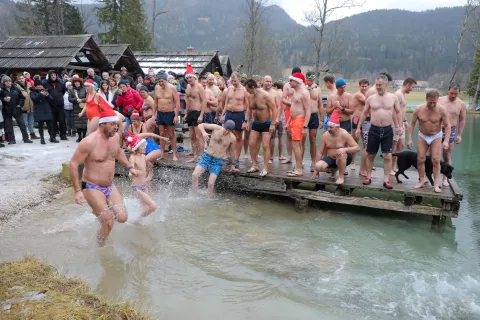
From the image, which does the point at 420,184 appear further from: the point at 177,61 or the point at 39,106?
the point at 177,61

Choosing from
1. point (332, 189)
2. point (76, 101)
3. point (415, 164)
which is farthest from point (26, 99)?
point (415, 164)

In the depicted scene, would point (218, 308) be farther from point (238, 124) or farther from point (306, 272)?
point (238, 124)

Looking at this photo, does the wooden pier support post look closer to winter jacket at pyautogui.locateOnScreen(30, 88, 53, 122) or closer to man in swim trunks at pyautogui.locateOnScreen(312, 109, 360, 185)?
man in swim trunks at pyautogui.locateOnScreen(312, 109, 360, 185)

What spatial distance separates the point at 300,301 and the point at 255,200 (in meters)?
3.66

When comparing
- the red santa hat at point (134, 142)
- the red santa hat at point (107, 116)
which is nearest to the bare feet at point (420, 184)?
the red santa hat at point (134, 142)

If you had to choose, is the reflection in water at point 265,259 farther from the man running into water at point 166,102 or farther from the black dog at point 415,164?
the man running into water at point 166,102

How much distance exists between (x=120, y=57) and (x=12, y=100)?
6.80 m

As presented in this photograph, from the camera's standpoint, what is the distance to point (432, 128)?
250 inches

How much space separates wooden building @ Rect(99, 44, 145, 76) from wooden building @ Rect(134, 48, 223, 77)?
1.96 meters

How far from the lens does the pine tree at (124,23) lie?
31.4 m

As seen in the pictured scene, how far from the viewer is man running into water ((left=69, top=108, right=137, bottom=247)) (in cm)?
454

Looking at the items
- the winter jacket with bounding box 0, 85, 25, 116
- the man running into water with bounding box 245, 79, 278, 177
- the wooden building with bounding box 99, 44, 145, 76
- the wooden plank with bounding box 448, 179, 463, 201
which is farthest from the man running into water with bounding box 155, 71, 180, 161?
the wooden building with bounding box 99, 44, 145, 76

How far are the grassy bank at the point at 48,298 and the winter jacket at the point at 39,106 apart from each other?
7026 millimetres

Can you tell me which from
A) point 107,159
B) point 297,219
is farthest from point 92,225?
point 297,219
